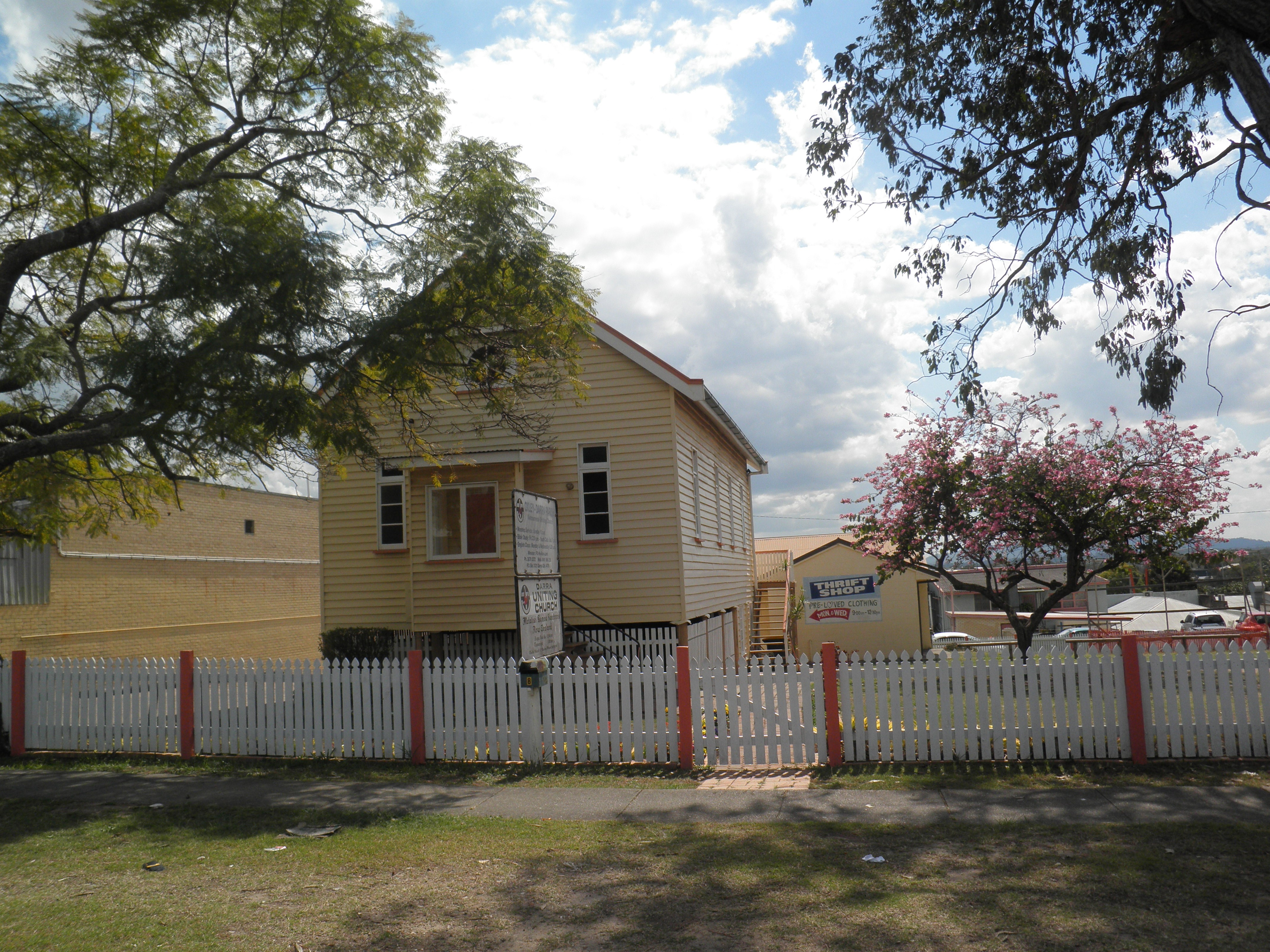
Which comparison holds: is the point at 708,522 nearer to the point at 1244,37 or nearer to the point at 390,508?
the point at 390,508

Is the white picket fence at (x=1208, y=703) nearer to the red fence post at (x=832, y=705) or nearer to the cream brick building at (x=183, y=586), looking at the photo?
the red fence post at (x=832, y=705)

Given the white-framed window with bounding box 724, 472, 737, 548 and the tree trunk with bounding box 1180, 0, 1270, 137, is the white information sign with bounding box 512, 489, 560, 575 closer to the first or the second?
the tree trunk with bounding box 1180, 0, 1270, 137

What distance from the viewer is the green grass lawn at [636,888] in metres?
5.40

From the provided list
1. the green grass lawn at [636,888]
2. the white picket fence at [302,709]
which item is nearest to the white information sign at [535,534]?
the white picket fence at [302,709]

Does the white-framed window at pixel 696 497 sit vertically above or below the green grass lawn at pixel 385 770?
above

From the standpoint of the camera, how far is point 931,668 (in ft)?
34.2

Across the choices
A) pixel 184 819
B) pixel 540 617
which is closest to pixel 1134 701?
pixel 540 617

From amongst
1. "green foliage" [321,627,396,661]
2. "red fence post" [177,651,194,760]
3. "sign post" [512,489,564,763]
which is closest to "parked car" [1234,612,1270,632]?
"sign post" [512,489,564,763]

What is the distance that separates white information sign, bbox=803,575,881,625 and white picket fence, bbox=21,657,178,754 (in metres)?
19.2

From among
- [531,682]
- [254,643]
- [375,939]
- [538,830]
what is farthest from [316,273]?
[254,643]

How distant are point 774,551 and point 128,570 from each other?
77.4 ft

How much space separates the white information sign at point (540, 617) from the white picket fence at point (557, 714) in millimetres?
612

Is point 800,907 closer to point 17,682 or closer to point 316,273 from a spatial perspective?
point 316,273

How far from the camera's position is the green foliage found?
1723 centimetres
